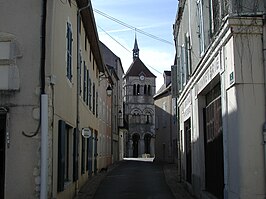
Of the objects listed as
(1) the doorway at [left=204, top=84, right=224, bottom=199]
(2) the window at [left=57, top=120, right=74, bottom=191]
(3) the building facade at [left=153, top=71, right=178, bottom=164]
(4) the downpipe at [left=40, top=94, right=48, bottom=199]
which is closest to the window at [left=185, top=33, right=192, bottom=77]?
(1) the doorway at [left=204, top=84, right=224, bottom=199]

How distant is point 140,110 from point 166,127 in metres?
31.8

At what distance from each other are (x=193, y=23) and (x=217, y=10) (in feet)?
14.0

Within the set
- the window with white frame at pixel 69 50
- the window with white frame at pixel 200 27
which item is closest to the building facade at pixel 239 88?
the window with white frame at pixel 200 27

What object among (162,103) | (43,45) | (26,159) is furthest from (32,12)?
(162,103)

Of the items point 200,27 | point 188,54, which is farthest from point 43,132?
point 188,54

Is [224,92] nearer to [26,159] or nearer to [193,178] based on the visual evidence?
[26,159]

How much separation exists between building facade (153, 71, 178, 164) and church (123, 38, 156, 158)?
2624 cm

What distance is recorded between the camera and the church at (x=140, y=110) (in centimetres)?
7250

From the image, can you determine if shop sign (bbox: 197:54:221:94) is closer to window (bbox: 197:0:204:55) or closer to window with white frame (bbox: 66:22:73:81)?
window (bbox: 197:0:204:55)

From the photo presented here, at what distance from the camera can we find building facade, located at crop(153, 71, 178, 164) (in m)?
37.6

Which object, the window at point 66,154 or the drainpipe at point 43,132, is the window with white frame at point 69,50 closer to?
the window at point 66,154

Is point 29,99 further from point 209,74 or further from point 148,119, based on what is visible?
point 148,119

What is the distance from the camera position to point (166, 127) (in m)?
41.4

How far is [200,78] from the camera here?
40.3 feet
